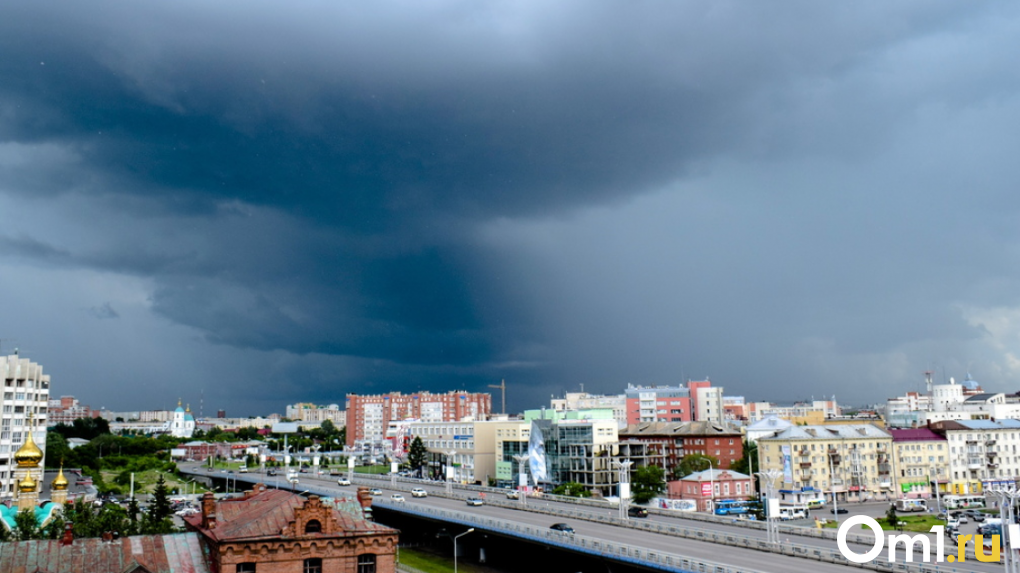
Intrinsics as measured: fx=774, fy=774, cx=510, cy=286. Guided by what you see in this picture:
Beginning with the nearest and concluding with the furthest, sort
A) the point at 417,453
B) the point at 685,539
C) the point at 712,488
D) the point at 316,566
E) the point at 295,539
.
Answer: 1. the point at 295,539
2. the point at 316,566
3. the point at 685,539
4. the point at 712,488
5. the point at 417,453

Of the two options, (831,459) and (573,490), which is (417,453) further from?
(831,459)

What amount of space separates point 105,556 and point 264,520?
7250 millimetres

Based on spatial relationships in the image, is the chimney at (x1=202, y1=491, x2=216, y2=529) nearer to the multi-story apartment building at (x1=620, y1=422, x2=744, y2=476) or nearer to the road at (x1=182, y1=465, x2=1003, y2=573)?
the road at (x1=182, y1=465, x2=1003, y2=573)

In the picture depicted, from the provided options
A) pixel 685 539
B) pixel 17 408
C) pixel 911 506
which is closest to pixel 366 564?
pixel 685 539

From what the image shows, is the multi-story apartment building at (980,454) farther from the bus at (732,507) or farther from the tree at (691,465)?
the bus at (732,507)

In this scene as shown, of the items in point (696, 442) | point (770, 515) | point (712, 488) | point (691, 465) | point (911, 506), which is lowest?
point (911, 506)

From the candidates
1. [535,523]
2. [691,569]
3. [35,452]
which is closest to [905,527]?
[535,523]

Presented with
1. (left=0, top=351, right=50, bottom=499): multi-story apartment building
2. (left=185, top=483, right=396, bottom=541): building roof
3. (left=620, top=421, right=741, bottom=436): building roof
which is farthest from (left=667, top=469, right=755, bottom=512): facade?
(left=0, top=351, right=50, bottom=499): multi-story apartment building

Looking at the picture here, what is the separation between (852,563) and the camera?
4978cm

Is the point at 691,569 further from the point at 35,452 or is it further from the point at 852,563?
the point at 35,452

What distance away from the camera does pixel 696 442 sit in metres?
140

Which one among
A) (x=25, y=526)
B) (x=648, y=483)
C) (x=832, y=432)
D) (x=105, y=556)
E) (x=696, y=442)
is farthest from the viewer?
(x=696, y=442)

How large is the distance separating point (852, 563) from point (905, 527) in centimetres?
4769

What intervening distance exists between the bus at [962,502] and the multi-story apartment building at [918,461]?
510 inches
